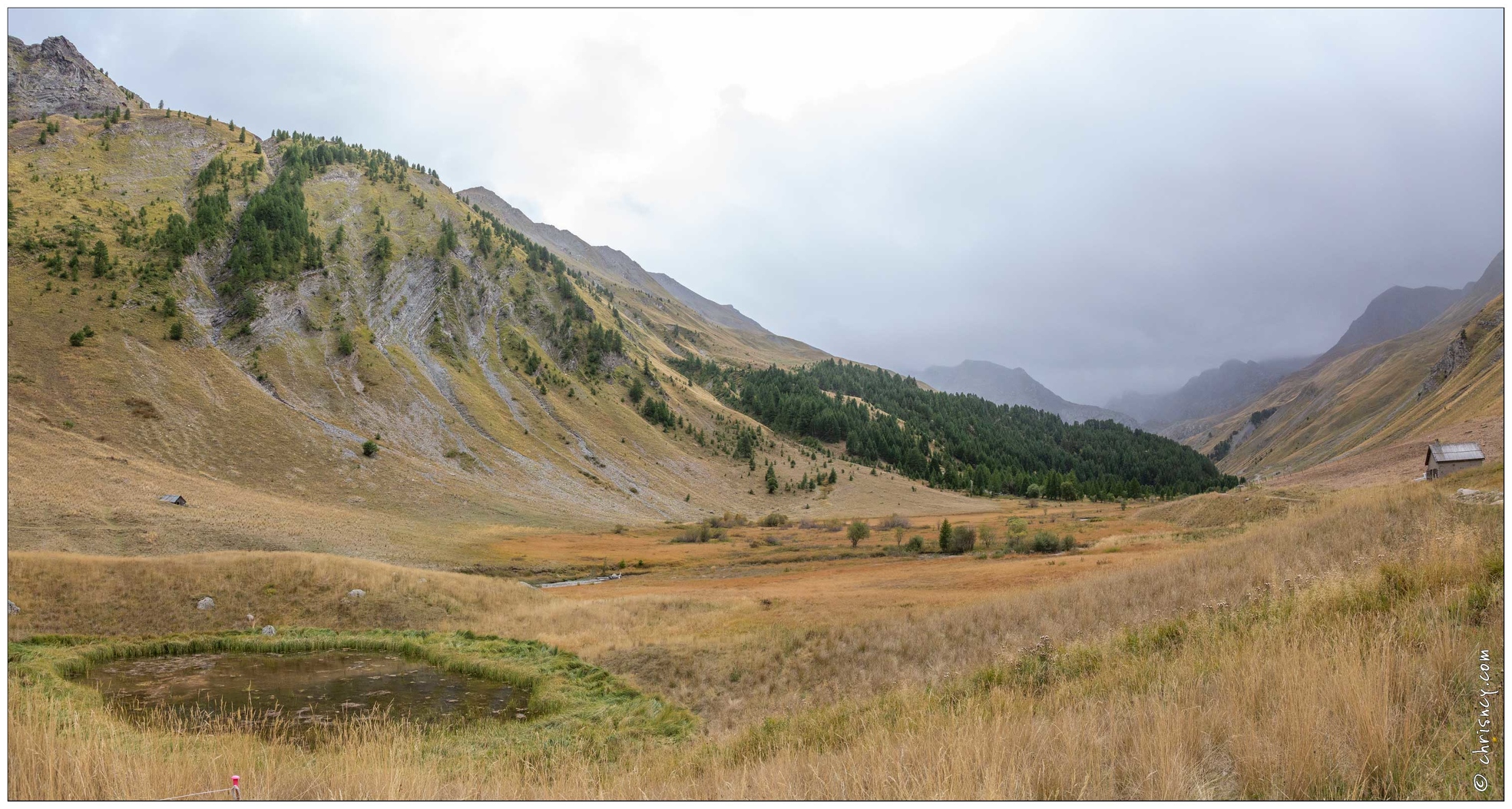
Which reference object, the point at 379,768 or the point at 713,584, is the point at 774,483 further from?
the point at 379,768

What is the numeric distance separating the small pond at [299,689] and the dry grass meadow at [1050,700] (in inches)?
78.1

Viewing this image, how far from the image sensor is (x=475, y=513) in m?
77.0

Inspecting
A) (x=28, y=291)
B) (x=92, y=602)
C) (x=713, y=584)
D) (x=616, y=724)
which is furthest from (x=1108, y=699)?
(x=28, y=291)

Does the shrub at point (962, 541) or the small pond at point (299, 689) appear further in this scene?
the shrub at point (962, 541)

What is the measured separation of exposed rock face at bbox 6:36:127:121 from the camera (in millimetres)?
183125

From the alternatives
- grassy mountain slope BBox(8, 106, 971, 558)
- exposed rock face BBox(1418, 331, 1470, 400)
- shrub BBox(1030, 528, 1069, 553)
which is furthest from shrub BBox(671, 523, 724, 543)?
exposed rock face BBox(1418, 331, 1470, 400)

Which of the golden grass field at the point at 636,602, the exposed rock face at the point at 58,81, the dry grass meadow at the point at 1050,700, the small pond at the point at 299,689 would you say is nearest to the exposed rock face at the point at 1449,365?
the golden grass field at the point at 636,602

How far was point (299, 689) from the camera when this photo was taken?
815 inches

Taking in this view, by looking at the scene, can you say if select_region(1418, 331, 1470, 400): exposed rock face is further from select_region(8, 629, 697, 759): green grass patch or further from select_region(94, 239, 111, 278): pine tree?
select_region(94, 239, 111, 278): pine tree

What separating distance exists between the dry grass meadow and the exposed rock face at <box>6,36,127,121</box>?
246m

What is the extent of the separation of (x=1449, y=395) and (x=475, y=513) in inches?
5814

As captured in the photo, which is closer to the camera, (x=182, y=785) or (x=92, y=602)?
(x=182, y=785)

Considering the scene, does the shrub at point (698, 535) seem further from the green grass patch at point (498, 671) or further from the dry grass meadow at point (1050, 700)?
the dry grass meadow at point (1050, 700)

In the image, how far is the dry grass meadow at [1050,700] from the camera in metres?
5.59
